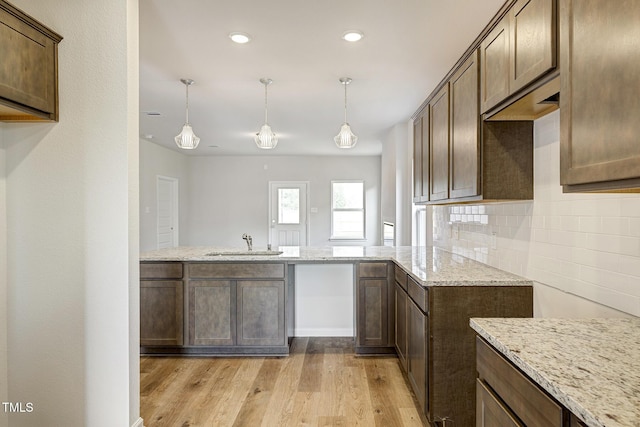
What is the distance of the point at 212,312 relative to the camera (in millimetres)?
3523

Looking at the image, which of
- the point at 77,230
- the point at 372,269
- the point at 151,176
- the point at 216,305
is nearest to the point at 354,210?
the point at 151,176

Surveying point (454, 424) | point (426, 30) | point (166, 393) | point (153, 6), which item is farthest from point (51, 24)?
point (454, 424)

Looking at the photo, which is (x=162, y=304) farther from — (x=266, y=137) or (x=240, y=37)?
(x=240, y=37)

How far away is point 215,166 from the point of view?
916cm

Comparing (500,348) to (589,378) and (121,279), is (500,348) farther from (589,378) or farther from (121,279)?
(121,279)

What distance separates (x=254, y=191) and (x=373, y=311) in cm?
616

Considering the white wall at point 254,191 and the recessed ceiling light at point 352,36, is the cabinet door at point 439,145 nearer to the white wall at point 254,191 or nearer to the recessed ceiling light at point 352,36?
the recessed ceiling light at point 352,36

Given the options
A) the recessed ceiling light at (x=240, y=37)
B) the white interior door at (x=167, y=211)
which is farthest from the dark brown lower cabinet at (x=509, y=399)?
the white interior door at (x=167, y=211)

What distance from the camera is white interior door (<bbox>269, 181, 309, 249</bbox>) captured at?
360 inches

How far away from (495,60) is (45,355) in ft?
9.21

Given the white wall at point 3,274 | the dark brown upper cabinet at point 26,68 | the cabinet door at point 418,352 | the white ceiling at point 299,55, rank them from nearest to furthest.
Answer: the dark brown upper cabinet at point 26,68
the white wall at point 3,274
the cabinet door at point 418,352
the white ceiling at point 299,55

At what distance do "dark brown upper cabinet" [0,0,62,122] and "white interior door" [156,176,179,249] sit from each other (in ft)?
18.8

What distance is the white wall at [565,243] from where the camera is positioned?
1600 millimetres

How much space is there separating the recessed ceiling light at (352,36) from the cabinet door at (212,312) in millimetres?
2199
